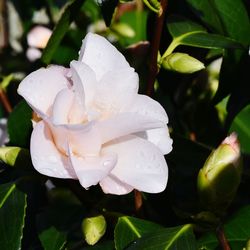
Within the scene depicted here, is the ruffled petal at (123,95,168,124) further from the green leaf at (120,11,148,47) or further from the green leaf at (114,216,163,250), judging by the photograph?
the green leaf at (120,11,148,47)

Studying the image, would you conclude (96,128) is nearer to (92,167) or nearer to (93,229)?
(92,167)

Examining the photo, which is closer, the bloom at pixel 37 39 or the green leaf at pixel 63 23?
the green leaf at pixel 63 23

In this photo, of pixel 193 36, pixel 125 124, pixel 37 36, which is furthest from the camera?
pixel 37 36

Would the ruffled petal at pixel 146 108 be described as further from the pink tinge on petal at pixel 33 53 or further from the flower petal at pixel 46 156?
the pink tinge on petal at pixel 33 53

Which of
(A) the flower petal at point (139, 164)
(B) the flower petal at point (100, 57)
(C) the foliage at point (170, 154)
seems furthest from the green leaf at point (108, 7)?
(A) the flower petal at point (139, 164)

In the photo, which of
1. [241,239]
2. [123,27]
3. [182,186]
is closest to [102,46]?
[241,239]

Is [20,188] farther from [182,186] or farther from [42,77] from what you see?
[182,186]

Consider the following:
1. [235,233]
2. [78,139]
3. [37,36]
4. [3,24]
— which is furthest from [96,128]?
[3,24]
